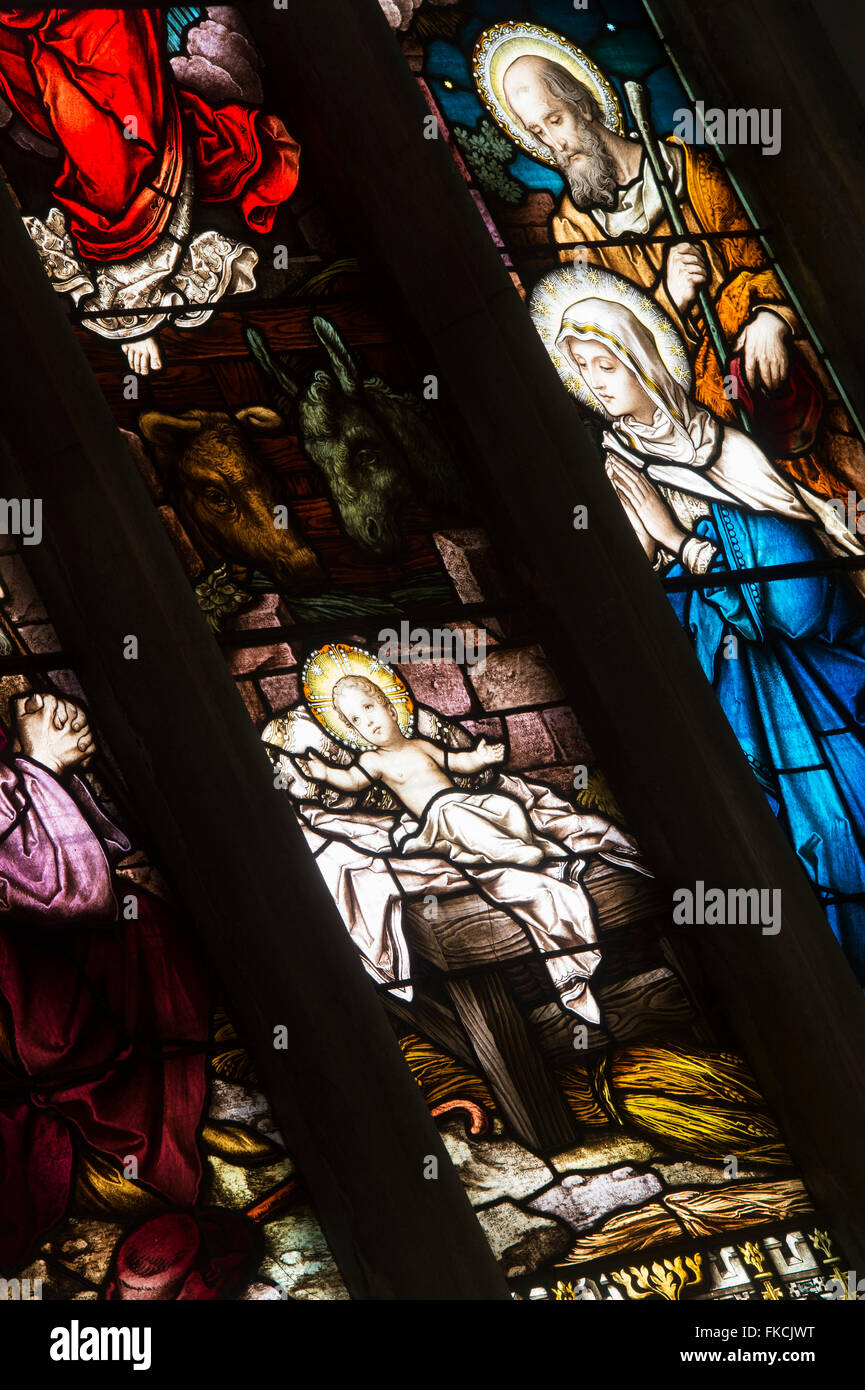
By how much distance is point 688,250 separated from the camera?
652 centimetres

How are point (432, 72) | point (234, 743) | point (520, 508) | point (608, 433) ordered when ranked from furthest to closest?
point (432, 72) → point (608, 433) → point (520, 508) → point (234, 743)

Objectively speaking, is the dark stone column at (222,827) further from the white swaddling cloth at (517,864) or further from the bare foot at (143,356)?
the white swaddling cloth at (517,864)

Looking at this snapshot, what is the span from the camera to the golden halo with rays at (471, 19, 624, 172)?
21.1ft

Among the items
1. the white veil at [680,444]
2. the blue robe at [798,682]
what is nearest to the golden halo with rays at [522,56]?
the white veil at [680,444]

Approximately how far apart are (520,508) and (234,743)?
1395mm

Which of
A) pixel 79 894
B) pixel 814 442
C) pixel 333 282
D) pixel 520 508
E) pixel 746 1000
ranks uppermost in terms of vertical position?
pixel 333 282

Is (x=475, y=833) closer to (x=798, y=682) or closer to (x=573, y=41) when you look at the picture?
(x=798, y=682)

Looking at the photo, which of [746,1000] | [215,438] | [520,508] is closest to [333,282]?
[215,438]

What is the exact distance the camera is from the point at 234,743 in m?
4.76

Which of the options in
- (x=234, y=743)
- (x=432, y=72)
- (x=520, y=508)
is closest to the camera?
(x=234, y=743)

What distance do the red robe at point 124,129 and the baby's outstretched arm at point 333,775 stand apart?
1.98 meters

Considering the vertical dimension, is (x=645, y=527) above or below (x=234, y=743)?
above

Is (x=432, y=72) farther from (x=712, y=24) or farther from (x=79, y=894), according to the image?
(x=79, y=894)

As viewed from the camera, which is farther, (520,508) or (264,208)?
(264,208)
